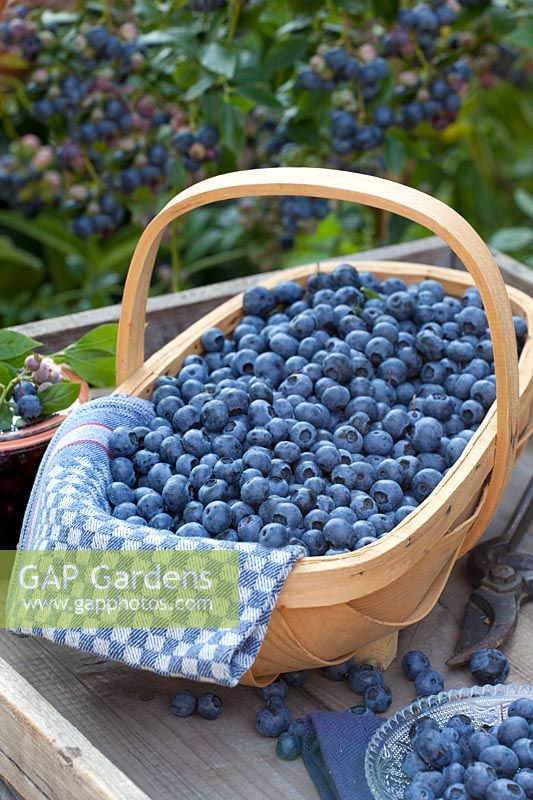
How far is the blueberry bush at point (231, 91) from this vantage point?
1.72 m

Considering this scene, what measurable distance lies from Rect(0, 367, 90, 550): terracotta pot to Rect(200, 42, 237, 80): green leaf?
2.29ft

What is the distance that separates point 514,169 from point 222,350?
192cm

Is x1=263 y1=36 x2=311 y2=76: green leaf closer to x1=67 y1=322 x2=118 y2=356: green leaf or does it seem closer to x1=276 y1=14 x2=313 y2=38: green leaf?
x1=276 y1=14 x2=313 y2=38: green leaf

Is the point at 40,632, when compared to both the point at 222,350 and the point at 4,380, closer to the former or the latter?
the point at 4,380

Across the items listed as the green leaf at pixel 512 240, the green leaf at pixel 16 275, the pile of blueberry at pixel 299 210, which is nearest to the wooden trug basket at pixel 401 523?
the pile of blueberry at pixel 299 210

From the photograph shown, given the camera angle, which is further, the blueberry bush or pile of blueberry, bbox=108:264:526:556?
the blueberry bush

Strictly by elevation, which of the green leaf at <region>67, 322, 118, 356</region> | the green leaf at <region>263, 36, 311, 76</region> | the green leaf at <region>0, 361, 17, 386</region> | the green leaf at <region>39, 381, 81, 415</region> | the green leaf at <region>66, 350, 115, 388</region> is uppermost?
the green leaf at <region>263, 36, 311, 76</region>

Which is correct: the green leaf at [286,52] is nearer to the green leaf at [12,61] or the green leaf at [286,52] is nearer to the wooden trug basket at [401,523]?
the green leaf at [12,61]

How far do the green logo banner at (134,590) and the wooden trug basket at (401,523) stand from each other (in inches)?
2.2

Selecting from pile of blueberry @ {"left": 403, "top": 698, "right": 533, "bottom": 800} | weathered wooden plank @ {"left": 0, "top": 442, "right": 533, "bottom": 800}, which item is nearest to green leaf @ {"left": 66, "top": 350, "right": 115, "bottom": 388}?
weathered wooden plank @ {"left": 0, "top": 442, "right": 533, "bottom": 800}

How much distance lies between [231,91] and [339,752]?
1139 millimetres

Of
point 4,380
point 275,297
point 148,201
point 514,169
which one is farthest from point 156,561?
point 514,169

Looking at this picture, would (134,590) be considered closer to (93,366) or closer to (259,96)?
(93,366)

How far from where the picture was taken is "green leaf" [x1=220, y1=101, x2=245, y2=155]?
1706 millimetres
